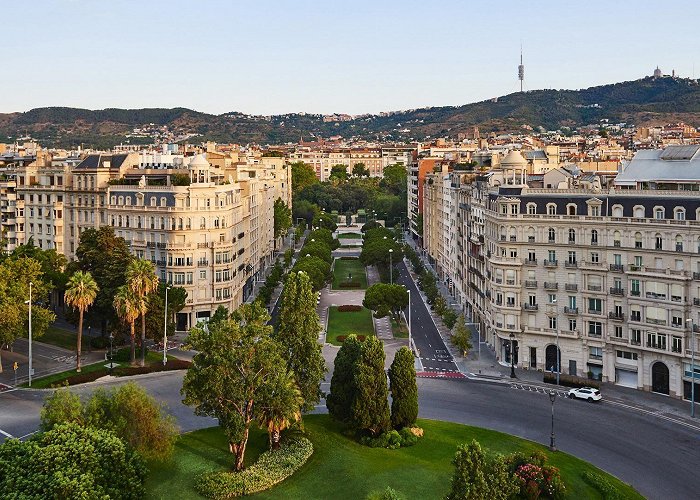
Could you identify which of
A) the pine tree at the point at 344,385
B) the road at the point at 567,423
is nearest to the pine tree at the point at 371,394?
the pine tree at the point at 344,385

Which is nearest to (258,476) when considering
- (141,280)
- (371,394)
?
(371,394)

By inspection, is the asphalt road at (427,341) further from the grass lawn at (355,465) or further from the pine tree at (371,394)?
the pine tree at (371,394)

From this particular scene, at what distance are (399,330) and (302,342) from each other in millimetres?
41311

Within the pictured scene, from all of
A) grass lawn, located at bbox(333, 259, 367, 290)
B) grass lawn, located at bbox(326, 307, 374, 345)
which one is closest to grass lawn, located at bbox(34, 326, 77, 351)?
grass lawn, located at bbox(326, 307, 374, 345)

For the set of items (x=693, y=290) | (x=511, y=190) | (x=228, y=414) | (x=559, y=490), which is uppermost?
(x=511, y=190)

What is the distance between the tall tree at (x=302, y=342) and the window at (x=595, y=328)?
30138 mm

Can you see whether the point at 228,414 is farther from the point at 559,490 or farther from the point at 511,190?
the point at 511,190

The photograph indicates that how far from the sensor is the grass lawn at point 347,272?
136m

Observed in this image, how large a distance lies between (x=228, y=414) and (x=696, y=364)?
42409 mm

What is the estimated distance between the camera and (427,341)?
3634 inches

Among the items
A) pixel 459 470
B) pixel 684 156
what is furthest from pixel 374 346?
pixel 684 156

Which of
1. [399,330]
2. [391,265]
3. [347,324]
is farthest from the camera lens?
[391,265]

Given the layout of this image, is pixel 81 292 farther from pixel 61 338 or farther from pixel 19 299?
pixel 61 338

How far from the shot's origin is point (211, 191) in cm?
Answer: 9638
